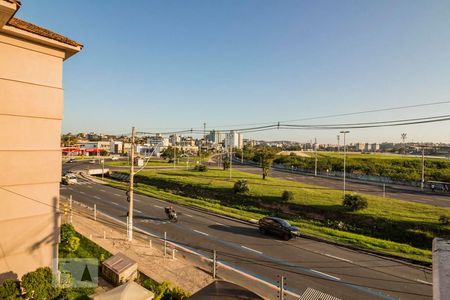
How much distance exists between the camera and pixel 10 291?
8883mm

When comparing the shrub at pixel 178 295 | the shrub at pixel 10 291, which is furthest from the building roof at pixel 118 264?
the shrub at pixel 10 291

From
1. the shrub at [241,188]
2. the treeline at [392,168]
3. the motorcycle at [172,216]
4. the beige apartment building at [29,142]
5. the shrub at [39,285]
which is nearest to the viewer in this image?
the shrub at [39,285]

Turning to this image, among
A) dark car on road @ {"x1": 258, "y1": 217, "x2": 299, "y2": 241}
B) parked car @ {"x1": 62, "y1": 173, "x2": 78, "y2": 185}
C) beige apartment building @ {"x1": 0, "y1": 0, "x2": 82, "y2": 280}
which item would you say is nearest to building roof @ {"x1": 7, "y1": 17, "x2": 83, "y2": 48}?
beige apartment building @ {"x1": 0, "y1": 0, "x2": 82, "y2": 280}

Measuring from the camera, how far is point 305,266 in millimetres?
16203

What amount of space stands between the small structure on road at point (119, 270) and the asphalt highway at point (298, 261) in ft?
19.4

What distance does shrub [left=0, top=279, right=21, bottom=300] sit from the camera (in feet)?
28.8

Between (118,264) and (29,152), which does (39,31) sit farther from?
(118,264)

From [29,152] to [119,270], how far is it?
6.14 meters

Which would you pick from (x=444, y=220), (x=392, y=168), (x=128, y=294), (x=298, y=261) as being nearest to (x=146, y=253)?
(x=128, y=294)

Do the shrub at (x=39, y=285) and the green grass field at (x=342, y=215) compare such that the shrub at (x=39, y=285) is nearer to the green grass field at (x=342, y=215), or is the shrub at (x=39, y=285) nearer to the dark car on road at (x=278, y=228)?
the dark car on road at (x=278, y=228)

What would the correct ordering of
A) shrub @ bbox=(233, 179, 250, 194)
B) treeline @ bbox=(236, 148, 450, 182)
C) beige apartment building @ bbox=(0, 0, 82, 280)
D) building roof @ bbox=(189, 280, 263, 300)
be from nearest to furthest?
building roof @ bbox=(189, 280, 263, 300) < beige apartment building @ bbox=(0, 0, 82, 280) < shrub @ bbox=(233, 179, 250, 194) < treeline @ bbox=(236, 148, 450, 182)

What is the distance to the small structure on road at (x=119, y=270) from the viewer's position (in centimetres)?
1204

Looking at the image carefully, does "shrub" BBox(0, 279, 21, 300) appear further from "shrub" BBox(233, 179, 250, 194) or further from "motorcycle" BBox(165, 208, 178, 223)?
"shrub" BBox(233, 179, 250, 194)

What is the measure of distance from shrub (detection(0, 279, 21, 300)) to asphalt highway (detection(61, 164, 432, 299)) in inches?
399
